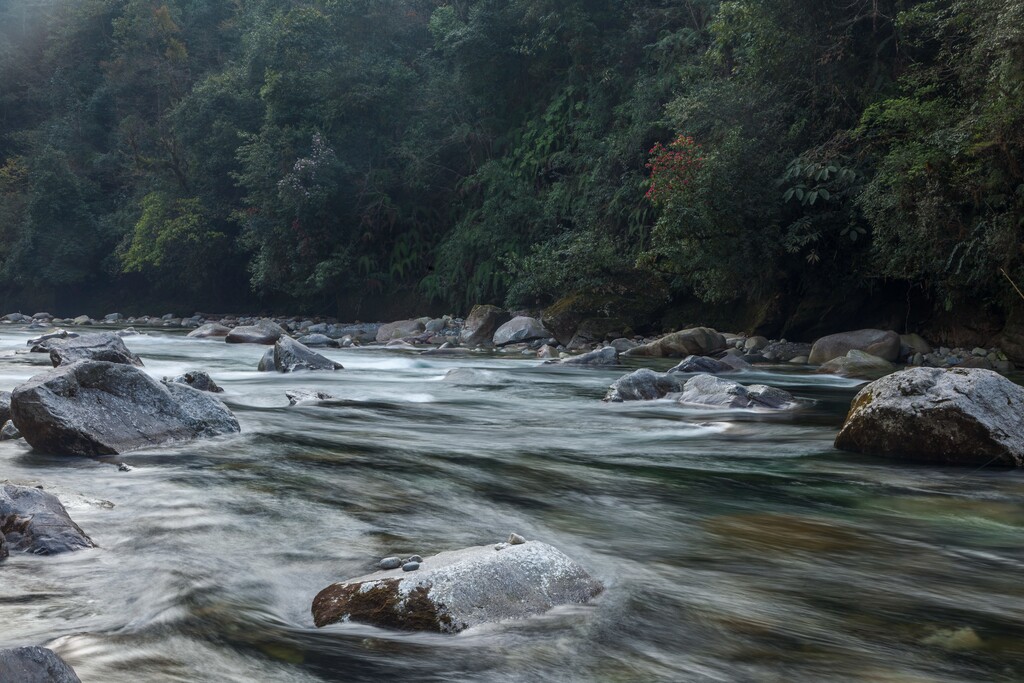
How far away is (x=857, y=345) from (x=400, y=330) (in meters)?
10.7

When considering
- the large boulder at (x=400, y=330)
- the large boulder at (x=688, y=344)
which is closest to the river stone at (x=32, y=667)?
the large boulder at (x=688, y=344)

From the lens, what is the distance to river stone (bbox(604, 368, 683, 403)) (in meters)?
8.19

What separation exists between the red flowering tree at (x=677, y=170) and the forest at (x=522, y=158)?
46 mm

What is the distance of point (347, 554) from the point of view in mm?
3326

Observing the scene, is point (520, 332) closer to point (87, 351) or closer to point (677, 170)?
point (677, 170)

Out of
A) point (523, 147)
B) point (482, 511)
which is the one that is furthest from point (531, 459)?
point (523, 147)

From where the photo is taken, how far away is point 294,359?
11.1 meters

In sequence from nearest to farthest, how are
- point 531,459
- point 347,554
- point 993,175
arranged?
1. point 347,554
2. point 531,459
3. point 993,175

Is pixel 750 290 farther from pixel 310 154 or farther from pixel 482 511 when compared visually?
pixel 310 154

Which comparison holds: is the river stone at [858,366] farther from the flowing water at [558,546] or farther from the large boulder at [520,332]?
the large boulder at [520,332]

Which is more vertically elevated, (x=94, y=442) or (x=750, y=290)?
(x=750, y=290)

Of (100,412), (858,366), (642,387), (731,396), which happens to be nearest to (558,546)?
(100,412)

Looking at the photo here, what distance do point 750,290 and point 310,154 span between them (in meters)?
13.2

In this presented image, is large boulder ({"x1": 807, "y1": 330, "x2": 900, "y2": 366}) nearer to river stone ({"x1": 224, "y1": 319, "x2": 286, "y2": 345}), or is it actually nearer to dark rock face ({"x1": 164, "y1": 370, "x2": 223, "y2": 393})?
dark rock face ({"x1": 164, "y1": 370, "x2": 223, "y2": 393})
